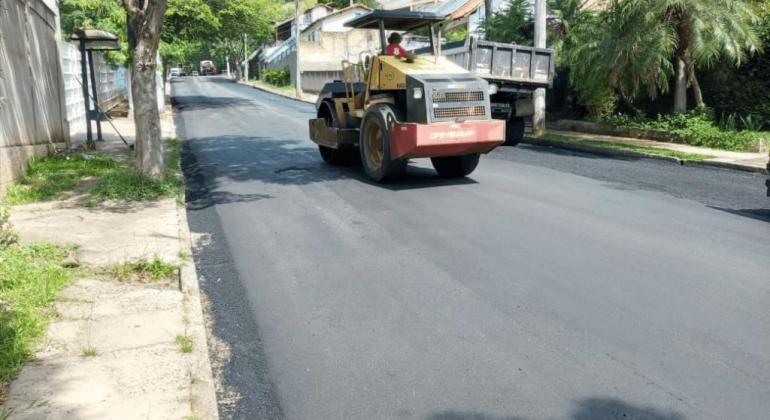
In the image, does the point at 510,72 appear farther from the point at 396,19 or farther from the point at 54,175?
the point at 54,175

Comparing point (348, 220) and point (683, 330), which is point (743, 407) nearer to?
point (683, 330)

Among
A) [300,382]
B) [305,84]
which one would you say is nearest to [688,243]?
[300,382]

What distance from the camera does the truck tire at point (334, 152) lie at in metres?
12.7

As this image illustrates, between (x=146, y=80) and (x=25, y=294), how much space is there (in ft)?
17.8

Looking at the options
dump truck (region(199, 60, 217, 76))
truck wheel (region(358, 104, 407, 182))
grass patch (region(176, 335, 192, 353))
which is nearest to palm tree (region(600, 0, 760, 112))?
truck wheel (region(358, 104, 407, 182))

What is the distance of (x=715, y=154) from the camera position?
14078 mm

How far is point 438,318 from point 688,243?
3434mm

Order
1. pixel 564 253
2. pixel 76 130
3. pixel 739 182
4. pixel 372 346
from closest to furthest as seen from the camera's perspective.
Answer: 1. pixel 372 346
2. pixel 564 253
3. pixel 739 182
4. pixel 76 130

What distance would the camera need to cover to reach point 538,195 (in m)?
9.78

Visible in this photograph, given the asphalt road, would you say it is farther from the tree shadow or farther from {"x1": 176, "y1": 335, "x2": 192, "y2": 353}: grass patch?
{"x1": 176, "y1": 335, "x2": 192, "y2": 353}: grass patch

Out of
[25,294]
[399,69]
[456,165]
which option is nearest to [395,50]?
[399,69]

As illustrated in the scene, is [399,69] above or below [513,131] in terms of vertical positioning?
above

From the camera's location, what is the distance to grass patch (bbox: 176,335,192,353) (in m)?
4.51

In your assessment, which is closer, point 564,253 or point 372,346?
point 372,346
